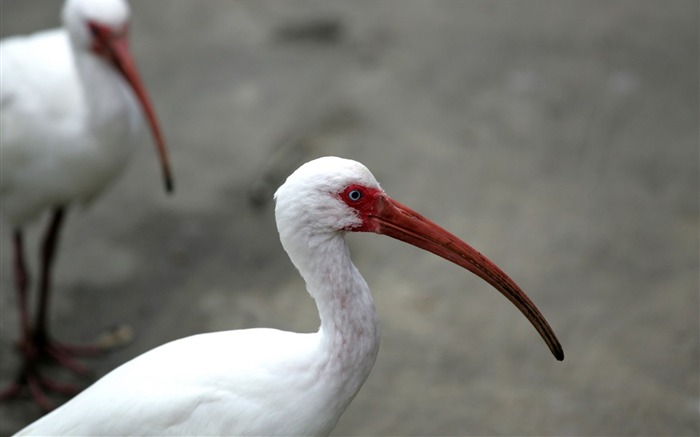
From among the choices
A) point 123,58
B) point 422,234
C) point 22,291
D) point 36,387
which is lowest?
point 36,387

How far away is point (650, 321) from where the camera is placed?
4719 mm

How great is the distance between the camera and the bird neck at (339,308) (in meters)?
2.74

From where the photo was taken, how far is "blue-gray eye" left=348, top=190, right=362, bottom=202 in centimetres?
268

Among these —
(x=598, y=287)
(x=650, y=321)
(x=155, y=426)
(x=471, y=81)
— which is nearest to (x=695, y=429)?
(x=650, y=321)

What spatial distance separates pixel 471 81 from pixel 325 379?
400 cm

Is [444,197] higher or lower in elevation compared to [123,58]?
lower

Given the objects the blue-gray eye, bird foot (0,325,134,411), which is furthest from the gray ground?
the blue-gray eye

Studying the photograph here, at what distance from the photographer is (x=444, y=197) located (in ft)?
18.2

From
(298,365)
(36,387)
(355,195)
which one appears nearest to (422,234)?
(355,195)

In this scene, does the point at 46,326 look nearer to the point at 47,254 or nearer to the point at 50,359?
the point at 50,359

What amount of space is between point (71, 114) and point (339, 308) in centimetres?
199

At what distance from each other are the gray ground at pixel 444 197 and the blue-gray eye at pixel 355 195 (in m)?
1.86

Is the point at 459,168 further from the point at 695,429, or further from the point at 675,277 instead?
the point at 695,429

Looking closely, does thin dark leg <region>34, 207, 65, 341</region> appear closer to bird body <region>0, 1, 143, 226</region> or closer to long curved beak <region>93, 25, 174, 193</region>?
bird body <region>0, 1, 143, 226</region>
